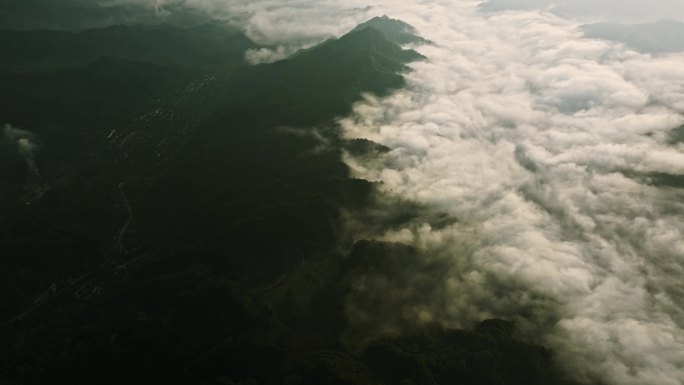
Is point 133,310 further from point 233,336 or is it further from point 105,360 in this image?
point 233,336

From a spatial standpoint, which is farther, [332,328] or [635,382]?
[332,328]

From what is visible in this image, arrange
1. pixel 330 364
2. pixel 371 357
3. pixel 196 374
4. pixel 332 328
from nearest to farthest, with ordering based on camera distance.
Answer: pixel 330 364
pixel 196 374
pixel 371 357
pixel 332 328

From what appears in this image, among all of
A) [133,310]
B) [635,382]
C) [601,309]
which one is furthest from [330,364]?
[601,309]

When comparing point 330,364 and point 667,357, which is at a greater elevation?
point 330,364

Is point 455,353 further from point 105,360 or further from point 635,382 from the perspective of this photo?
point 105,360

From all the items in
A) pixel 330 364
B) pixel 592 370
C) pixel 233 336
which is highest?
pixel 330 364

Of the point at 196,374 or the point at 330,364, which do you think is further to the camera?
the point at 196,374

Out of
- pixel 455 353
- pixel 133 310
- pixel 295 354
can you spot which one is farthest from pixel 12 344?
pixel 455 353

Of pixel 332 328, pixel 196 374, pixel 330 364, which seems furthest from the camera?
pixel 332 328

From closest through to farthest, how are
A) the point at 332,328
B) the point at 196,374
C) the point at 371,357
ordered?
1. the point at 196,374
2. the point at 371,357
3. the point at 332,328
